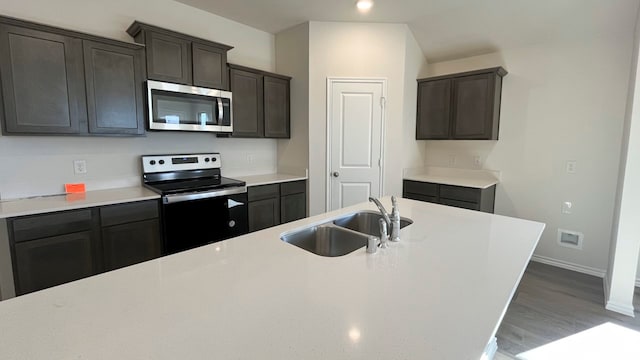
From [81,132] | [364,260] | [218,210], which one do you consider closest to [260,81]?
[218,210]

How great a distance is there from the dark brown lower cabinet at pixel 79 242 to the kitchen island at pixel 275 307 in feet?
4.45

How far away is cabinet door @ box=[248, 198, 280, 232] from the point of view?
10.4 feet

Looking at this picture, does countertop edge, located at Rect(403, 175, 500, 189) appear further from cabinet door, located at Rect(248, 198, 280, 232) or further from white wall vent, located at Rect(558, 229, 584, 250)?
cabinet door, located at Rect(248, 198, 280, 232)

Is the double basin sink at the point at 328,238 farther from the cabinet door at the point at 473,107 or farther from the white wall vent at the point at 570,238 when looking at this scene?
the white wall vent at the point at 570,238

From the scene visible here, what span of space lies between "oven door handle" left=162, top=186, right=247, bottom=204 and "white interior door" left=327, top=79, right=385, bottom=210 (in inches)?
45.2

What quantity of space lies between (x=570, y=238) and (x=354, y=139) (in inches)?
100

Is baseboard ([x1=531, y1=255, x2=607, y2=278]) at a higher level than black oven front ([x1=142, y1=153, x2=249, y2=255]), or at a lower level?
lower

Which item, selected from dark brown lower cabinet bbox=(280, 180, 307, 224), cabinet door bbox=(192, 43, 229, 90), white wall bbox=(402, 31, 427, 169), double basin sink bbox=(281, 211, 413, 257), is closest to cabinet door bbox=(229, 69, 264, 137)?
cabinet door bbox=(192, 43, 229, 90)

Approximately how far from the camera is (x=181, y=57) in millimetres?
2713

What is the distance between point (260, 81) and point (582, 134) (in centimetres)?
343

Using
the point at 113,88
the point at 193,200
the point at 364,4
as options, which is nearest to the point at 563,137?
the point at 364,4

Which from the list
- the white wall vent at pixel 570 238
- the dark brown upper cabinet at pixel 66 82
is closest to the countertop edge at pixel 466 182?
the white wall vent at pixel 570 238

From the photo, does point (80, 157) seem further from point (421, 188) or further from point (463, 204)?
point (463, 204)

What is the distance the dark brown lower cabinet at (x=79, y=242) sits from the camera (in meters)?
1.90
